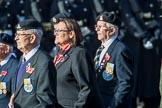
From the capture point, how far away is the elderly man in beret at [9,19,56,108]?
20.3 ft

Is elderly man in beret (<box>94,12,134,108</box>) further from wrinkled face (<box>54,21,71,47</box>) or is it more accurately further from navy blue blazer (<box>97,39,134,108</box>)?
wrinkled face (<box>54,21,71,47</box>)

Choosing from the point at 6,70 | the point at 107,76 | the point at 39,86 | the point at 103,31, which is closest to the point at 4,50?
the point at 6,70

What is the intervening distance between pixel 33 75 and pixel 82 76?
0.42 m

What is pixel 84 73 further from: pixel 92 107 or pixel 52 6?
pixel 52 6

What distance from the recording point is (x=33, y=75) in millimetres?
6312

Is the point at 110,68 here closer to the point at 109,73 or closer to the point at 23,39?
the point at 109,73

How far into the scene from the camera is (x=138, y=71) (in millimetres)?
10938

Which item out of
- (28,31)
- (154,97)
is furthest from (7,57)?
(154,97)

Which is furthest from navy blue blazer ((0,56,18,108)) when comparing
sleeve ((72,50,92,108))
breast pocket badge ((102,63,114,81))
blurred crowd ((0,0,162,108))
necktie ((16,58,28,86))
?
blurred crowd ((0,0,162,108))

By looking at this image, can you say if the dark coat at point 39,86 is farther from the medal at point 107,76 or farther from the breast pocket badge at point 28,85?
the medal at point 107,76

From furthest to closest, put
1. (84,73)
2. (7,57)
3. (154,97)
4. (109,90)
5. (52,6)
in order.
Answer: (52,6)
(154,97)
(7,57)
(109,90)
(84,73)

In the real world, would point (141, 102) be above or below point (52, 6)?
below

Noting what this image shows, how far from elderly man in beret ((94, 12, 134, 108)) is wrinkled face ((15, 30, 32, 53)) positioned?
1.02 m

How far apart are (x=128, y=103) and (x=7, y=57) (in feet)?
4.53
